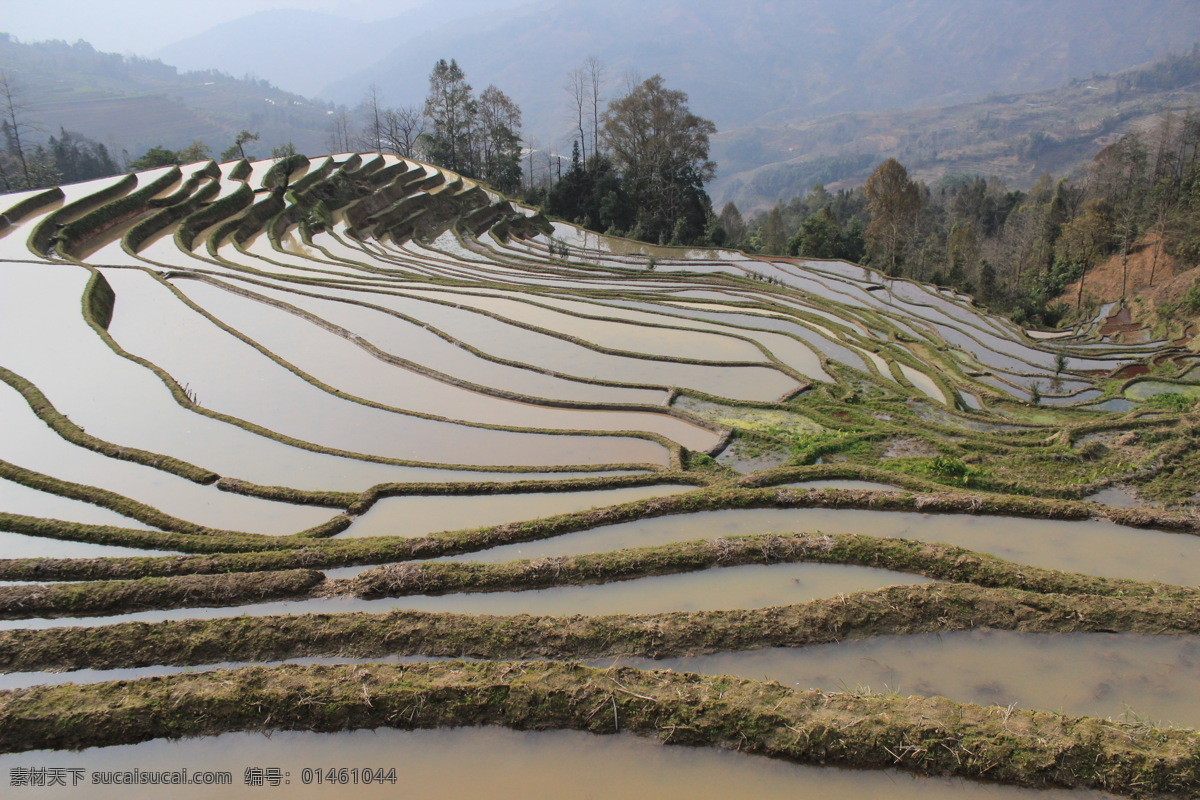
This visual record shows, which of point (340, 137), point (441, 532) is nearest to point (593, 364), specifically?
point (441, 532)

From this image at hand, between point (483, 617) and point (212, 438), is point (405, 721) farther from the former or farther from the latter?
A: point (212, 438)

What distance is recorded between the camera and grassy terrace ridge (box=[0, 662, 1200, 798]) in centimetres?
441

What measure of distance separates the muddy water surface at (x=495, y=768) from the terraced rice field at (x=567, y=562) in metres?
0.02

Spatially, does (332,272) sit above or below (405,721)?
above

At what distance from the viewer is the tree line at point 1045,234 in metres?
34.9

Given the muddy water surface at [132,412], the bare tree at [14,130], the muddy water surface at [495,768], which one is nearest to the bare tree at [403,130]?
the bare tree at [14,130]

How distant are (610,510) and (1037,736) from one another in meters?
4.71

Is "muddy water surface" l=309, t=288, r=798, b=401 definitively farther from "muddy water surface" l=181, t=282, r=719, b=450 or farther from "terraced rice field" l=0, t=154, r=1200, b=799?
"muddy water surface" l=181, t=282, r=719, b=450

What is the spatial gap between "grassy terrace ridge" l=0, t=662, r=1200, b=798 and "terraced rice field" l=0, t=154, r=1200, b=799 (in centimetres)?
2

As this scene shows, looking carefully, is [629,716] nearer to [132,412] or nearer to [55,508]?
[55,508]

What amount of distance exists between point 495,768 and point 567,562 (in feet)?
7.99

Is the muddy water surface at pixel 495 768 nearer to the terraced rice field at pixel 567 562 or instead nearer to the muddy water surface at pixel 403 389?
the terraced rice field at pixel 567 562

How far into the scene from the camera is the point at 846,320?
2167 centimetres

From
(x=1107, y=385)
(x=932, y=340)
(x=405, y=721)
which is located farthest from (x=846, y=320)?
(x=405, y=721)
